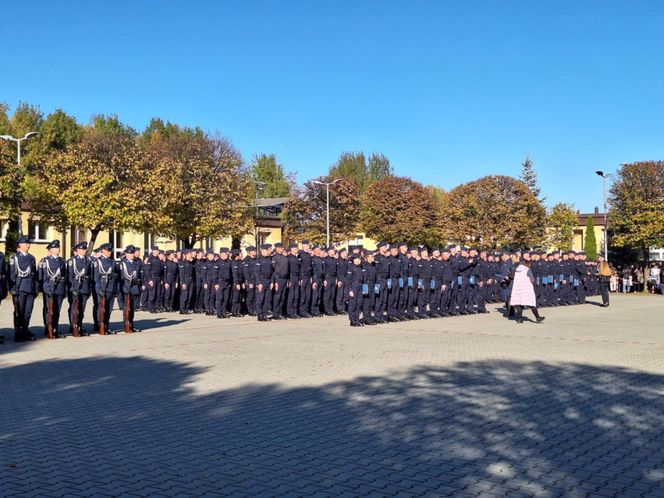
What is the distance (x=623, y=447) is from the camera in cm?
664

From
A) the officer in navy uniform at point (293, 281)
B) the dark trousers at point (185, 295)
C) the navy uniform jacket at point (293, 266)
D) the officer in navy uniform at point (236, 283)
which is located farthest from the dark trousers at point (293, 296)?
the dark trousers at point (185, 295)

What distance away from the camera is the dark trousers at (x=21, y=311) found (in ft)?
49.9

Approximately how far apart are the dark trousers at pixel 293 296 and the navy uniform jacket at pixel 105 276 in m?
5.31

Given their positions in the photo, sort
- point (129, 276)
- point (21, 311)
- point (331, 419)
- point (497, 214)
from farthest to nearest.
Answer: point (497, 214) → point (129, 276) → point (21, 311) → point (331, 419)

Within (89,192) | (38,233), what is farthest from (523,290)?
(38,233)

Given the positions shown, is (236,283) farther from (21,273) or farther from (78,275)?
(21,273)

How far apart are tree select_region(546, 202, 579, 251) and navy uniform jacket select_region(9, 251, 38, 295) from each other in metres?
48.4

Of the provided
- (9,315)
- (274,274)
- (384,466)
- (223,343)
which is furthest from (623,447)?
(9,315)

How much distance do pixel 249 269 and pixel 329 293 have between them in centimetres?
236

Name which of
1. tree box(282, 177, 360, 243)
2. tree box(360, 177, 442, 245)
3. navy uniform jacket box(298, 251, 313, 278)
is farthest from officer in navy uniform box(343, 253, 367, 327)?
tree box(282, 177, 360, 243)

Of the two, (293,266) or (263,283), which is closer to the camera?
(263,283)

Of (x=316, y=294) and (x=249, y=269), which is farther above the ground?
(x=249, y=269)

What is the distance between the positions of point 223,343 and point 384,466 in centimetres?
889

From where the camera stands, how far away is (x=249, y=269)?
68.9ft
